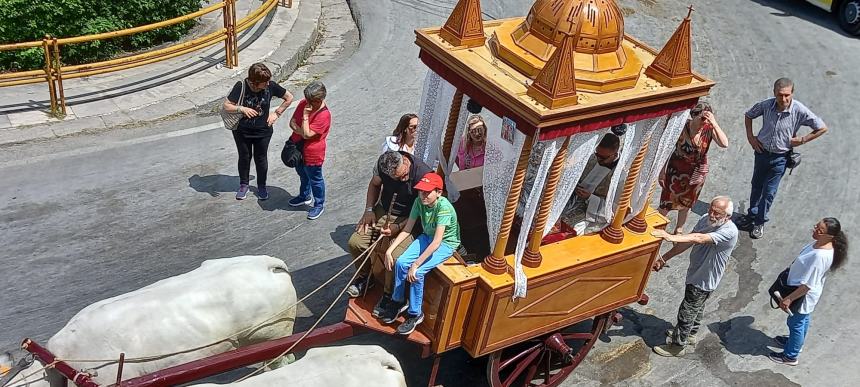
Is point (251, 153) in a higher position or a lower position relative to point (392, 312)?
lower

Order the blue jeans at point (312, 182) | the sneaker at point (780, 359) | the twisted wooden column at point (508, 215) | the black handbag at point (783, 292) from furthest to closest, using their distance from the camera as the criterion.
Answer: the blue jeans at point (312, 182) < the sneaker at point (780, 359) < the black handbag at point (783, 292) < the twisted wooden column at point (508, 215)

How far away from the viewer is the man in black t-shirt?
248 inches

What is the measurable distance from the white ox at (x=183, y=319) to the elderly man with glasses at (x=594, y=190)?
228cm

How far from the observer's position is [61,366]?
5324mm

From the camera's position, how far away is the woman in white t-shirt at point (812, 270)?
7059 millimetres

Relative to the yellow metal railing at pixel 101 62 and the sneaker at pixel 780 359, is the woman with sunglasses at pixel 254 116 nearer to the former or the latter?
the yellow metal railing at pixel 101 62

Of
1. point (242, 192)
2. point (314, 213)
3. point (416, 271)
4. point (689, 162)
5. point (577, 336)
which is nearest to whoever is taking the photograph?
point (416, 271)

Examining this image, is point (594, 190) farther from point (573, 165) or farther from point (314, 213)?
point (314, 213)

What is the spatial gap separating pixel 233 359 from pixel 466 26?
9.10 feet

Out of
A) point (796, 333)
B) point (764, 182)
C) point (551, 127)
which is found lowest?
point (796, 333)

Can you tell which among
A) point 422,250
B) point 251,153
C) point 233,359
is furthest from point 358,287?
point 251,153

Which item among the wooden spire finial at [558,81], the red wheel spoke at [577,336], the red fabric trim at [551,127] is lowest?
the red wheel spoke at [577,336]

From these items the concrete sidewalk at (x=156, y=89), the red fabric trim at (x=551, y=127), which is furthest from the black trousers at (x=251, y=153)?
the red fabric trim at (x=551, y=127)

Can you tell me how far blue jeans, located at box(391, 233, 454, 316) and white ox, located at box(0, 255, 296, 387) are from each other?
0.86 m
